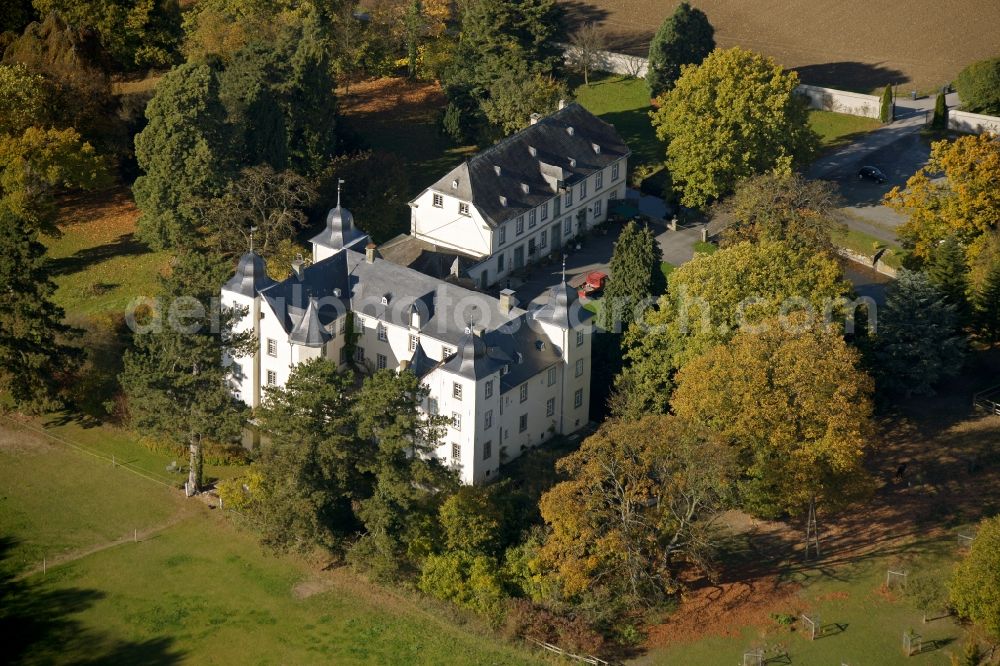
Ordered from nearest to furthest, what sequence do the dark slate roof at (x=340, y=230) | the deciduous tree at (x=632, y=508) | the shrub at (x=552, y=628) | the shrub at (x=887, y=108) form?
1. the shrub at (x=552, y=628)
2. the deciduous tree at (x=632, y=508)
3. the dark slate roof at (x=340, y=230)
4. the shrub at (x=887, y=108)

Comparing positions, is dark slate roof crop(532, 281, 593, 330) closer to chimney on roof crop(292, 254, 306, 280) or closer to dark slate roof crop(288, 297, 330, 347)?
dark slate roof crop(288, 297, 330, 347)

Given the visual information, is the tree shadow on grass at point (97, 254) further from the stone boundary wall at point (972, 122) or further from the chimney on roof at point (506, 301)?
the stone boundary wall at point (972, 122)

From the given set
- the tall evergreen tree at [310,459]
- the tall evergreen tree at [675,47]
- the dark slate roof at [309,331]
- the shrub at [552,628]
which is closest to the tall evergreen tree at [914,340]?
the shrub at [552,628]

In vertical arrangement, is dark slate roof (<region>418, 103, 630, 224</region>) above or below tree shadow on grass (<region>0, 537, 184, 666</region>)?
above

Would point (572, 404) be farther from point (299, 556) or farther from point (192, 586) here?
point (192, 586)

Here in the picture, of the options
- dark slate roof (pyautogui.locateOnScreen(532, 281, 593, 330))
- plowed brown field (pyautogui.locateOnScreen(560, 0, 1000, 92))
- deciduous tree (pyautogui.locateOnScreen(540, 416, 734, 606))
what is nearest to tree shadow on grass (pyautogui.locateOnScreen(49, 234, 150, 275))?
dark slate roof (pyautogui.locateOnScreen(532, 281, 593, 330))

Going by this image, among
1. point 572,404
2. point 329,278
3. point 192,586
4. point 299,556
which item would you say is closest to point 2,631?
point 192,586
